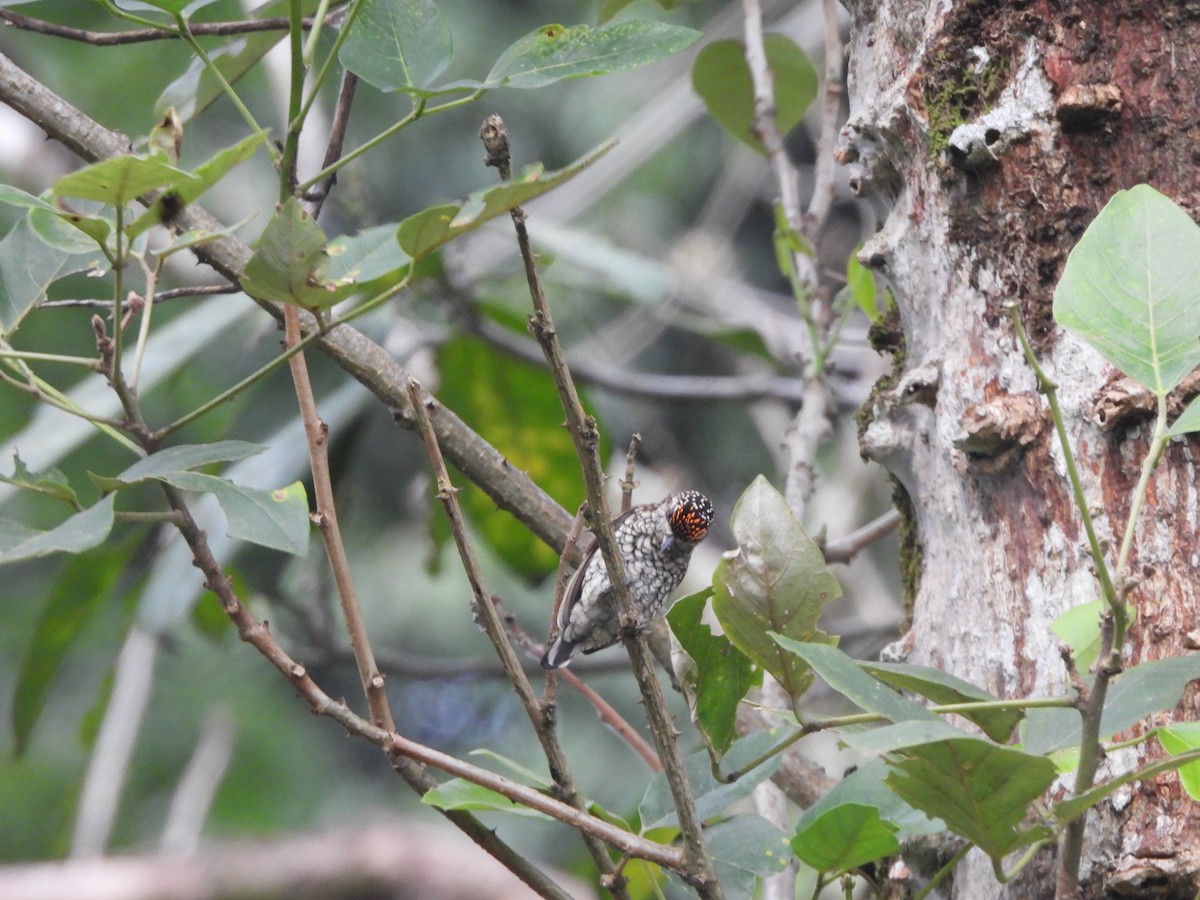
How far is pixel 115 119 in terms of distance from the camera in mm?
4438

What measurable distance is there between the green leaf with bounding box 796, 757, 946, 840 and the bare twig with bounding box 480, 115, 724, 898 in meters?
0.08

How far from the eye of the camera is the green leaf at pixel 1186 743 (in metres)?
0.71

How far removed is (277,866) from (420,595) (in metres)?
4.97

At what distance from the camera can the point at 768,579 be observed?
802 millimetres

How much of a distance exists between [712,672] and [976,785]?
0.90 ft

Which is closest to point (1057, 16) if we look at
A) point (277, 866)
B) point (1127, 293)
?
point (1127, 293)

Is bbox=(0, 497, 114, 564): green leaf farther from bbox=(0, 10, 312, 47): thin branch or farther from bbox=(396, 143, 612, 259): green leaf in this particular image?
bbox=(0, 10, 312, 47): thin branch

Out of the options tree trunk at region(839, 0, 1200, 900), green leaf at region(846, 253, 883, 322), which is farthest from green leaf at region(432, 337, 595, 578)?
tree trunk at region(839, 0, 1200, 900)

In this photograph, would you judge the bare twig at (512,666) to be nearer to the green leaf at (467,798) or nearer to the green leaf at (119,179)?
the green leaf at (467,798)

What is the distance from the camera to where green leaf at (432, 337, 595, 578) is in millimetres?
2174

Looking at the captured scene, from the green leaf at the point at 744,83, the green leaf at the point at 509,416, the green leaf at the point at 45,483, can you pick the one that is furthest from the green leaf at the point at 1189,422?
the green leaf at the point at 509,416

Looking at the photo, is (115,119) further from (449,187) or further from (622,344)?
(622,344)

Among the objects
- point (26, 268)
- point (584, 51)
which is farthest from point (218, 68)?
point (584, 51)

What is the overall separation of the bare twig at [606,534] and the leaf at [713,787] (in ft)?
0.26
